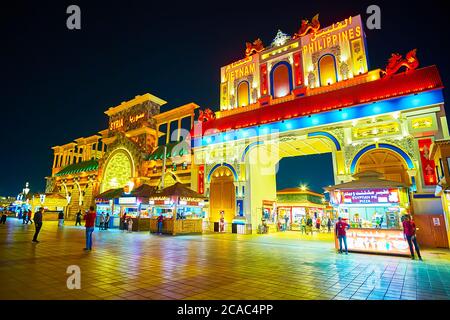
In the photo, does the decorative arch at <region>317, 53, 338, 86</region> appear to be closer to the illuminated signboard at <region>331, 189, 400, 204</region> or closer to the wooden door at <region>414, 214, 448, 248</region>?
the illuminated signboard at <region>331, 189, 400, 204</region>

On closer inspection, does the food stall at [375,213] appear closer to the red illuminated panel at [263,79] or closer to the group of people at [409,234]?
the group of people at [409,234]

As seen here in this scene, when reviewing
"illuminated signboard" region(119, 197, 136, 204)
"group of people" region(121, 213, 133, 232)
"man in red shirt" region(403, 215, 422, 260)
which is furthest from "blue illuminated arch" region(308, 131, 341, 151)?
"group of people" region(121, 213, 133, 232)


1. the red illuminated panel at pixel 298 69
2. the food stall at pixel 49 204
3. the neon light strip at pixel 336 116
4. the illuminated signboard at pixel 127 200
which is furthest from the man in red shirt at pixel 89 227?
the food stall at pixel 49 204

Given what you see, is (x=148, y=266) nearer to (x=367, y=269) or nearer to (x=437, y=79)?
(x=367, y=269)

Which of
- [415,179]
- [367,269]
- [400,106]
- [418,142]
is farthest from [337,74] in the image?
[367,269]

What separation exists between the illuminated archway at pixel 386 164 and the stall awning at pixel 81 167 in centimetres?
3912

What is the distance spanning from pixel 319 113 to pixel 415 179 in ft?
22.2

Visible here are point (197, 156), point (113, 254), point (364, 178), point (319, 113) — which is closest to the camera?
point (113, 254)

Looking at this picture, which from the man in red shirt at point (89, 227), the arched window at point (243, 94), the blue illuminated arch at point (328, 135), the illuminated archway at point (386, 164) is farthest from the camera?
the arched window at point (243, 94)

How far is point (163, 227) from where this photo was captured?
19859 mm

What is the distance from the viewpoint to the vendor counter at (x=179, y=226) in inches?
753

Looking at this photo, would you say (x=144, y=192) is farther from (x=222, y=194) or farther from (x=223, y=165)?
(x=223, y=165)

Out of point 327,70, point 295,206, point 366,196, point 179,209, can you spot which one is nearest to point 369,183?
point 366,196

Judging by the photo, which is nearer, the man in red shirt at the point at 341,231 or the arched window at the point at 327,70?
the man in red shirt at the point at 341,231
